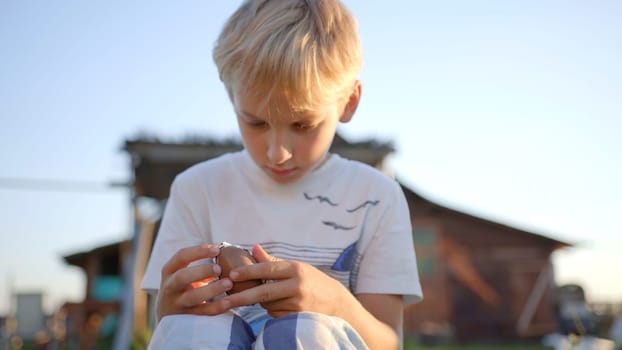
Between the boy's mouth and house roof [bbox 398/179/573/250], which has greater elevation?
the boy's mouth

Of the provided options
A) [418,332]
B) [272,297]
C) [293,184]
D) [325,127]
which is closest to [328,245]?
[293,184]

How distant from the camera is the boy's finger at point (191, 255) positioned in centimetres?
119

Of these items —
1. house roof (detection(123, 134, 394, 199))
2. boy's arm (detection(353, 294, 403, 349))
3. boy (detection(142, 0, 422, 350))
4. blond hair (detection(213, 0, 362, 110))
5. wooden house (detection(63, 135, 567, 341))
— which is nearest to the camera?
boy (detection(142, 0, 422, 350))

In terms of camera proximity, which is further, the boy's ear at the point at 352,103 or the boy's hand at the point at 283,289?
the boy's ear at the point at 352,103

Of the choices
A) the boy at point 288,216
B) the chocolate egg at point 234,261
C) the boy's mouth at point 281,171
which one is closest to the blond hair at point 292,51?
the boy at point 288,216

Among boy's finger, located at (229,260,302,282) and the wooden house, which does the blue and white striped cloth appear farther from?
the wooden house

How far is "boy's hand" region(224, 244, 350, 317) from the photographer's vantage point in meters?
1.12

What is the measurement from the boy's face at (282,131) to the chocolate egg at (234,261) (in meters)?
0.27

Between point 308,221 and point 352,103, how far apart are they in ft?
1.05

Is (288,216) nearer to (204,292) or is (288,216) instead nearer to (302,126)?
(302,126)

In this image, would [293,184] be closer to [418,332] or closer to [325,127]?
[325,127]

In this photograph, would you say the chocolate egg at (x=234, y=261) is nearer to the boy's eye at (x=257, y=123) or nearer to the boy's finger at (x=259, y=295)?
the boy's finger at (x=259, y=295)

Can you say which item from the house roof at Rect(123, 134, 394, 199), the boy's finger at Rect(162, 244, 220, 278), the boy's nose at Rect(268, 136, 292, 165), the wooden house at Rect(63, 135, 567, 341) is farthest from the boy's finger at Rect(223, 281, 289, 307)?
the wooden house at Rect(63, 135, 567, 341)

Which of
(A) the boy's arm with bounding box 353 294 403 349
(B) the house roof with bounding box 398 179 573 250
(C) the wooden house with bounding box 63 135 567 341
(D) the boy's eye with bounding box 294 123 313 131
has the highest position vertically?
(D) the boy's eye with bounding box 294 123 313 131
